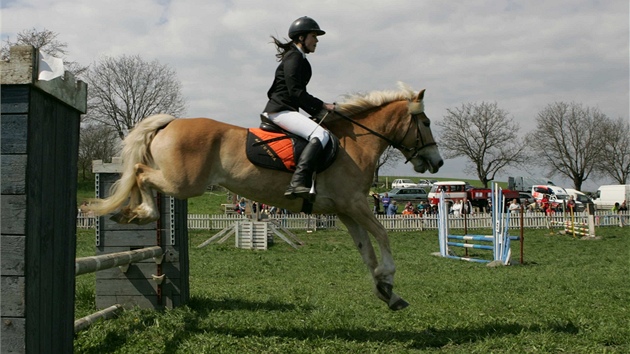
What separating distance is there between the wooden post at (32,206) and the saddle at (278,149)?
2167 millimetres

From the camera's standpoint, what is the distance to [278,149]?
6141 mm

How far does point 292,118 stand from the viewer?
6.23m

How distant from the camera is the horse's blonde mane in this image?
684 cm

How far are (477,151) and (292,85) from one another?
64723 mm

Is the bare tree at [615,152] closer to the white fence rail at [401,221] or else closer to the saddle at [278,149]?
the white fence rail at [401,221]

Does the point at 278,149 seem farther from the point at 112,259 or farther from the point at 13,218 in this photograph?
the point at 13,218

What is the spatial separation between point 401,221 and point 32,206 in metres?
31.2

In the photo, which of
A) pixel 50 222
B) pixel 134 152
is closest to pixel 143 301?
pixel 134 152

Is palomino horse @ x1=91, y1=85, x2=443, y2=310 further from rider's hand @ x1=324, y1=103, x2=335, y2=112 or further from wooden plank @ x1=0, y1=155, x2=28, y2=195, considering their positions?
wooden plank @ x1=0, y1=155, x2=28, y2=195

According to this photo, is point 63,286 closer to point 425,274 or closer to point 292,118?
point 292,118

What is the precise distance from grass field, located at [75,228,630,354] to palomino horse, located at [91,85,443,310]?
0.78 m

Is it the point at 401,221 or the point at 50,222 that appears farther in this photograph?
the point at 401,221

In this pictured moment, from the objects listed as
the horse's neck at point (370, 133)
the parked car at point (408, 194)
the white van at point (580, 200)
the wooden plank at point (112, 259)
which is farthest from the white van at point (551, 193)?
the wooden plank at point (112, 259)

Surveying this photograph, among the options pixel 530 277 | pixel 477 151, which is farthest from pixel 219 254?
pixel 477 151
